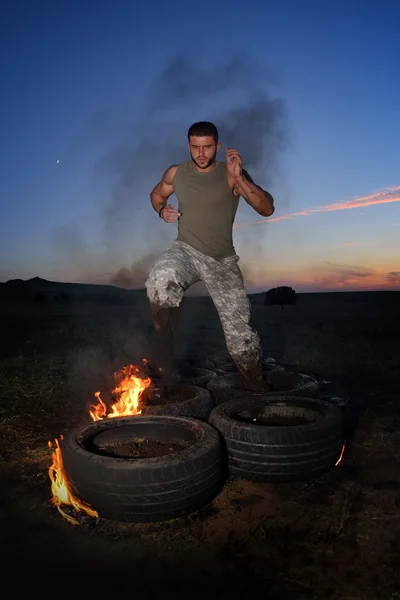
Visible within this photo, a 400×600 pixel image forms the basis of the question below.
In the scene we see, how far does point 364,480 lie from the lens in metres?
4.34

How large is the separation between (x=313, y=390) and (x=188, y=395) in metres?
1.80

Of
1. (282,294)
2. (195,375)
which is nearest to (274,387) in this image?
(195,375)

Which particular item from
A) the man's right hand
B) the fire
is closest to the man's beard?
the man's right hand

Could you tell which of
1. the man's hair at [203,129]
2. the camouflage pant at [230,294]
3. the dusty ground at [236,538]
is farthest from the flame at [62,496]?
the man's hair at [203,129]

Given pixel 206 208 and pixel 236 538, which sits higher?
pixel 206 208

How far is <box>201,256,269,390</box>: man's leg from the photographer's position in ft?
21.1

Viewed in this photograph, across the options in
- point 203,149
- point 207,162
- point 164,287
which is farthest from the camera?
point 207,162

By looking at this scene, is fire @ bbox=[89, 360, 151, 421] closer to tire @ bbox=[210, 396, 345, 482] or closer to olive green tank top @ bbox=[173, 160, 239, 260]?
tire @ bbox=[210, 396, 345, 482]

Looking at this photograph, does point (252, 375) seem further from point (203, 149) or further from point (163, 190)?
point (203, 149)

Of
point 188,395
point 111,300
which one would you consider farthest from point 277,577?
point 111,300

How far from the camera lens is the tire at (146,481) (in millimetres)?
3496

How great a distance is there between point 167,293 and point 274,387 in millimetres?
2294

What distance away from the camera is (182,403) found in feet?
18.4

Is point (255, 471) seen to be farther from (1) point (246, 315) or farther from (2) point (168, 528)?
(1) point (246, 315)
